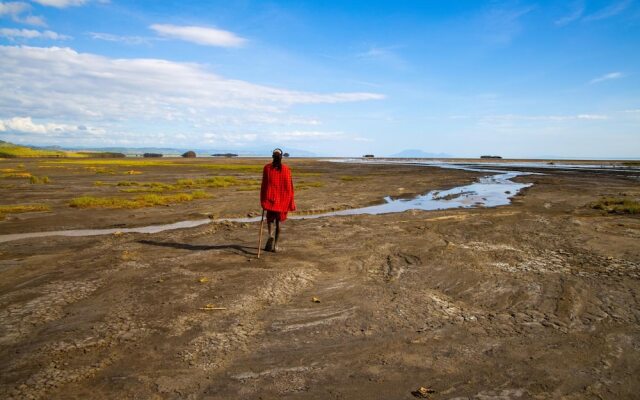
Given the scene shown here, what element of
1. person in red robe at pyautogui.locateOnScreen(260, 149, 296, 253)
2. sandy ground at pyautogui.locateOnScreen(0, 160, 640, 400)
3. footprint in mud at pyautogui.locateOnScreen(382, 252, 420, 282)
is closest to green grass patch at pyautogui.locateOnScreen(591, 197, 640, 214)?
sandy ground at pyautogui.locateOnScreen(0, 160, 640, 400)

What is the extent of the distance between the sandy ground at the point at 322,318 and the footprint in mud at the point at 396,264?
2.8 inches

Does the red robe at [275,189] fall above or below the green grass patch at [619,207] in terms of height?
above

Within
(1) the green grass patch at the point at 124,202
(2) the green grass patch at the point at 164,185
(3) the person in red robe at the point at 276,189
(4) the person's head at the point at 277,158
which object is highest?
(4) the person's head at the point at 277,158

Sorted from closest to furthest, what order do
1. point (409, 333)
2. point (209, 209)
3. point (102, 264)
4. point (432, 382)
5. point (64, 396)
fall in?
point (64, 396) → point (432, 382) → point (409, 333) → point (102, 264) → point (209, 209)

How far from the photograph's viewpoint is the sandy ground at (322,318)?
4.46 m

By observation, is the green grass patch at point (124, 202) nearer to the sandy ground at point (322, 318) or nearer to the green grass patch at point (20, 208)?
the green grass patch at point (20, 208)

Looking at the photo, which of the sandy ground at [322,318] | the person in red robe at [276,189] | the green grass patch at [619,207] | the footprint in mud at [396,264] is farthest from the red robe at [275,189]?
the green grass patch at [619,207]

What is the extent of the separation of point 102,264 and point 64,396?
5.70 meters

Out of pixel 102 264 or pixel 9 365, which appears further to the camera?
pixel 102 264

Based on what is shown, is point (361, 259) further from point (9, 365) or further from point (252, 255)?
point (9, 365)

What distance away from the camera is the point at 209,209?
20.2m

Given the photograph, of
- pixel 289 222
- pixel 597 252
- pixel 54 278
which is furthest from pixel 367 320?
pixel 289 222

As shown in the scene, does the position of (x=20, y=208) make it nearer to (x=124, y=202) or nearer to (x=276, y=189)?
(x=124, y=202)

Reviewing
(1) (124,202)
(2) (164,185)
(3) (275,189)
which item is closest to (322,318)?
(3) (275,189)
